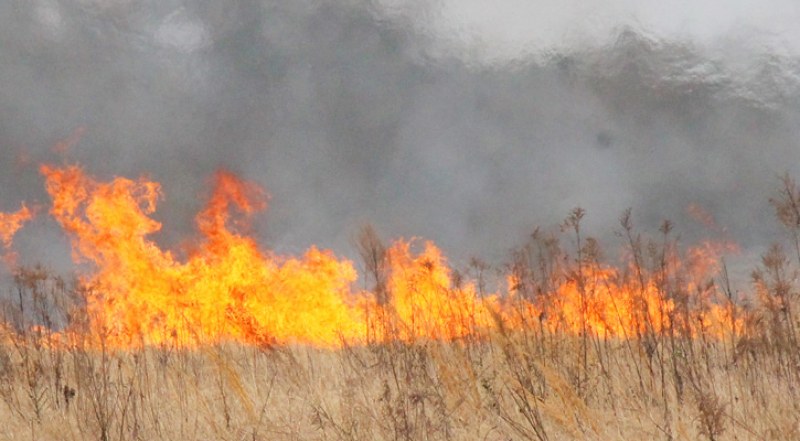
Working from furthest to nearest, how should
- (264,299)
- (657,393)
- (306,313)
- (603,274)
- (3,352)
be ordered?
(306,313) < (264,299) < (3,352) < (603,274) < (657,393)

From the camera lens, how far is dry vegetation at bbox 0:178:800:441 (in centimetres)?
429

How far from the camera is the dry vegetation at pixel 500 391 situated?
429 centimetres

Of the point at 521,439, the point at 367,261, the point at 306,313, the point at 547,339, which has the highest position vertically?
the point at 306,313

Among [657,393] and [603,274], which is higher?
[603,274]

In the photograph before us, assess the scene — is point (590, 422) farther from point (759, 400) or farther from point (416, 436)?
point (759, 400)

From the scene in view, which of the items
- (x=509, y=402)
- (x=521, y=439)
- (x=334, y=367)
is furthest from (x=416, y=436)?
(x=334, y=367)

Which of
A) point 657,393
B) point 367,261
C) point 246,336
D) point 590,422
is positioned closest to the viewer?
point 590,422

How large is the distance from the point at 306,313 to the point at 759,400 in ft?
31.0

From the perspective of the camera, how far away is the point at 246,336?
28.6ft

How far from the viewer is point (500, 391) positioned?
4965 millimetres

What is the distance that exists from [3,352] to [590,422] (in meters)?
6.98

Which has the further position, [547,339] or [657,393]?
[547,339]

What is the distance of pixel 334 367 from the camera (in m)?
7.57

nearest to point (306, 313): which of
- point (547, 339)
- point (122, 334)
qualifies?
point (122, 334)
